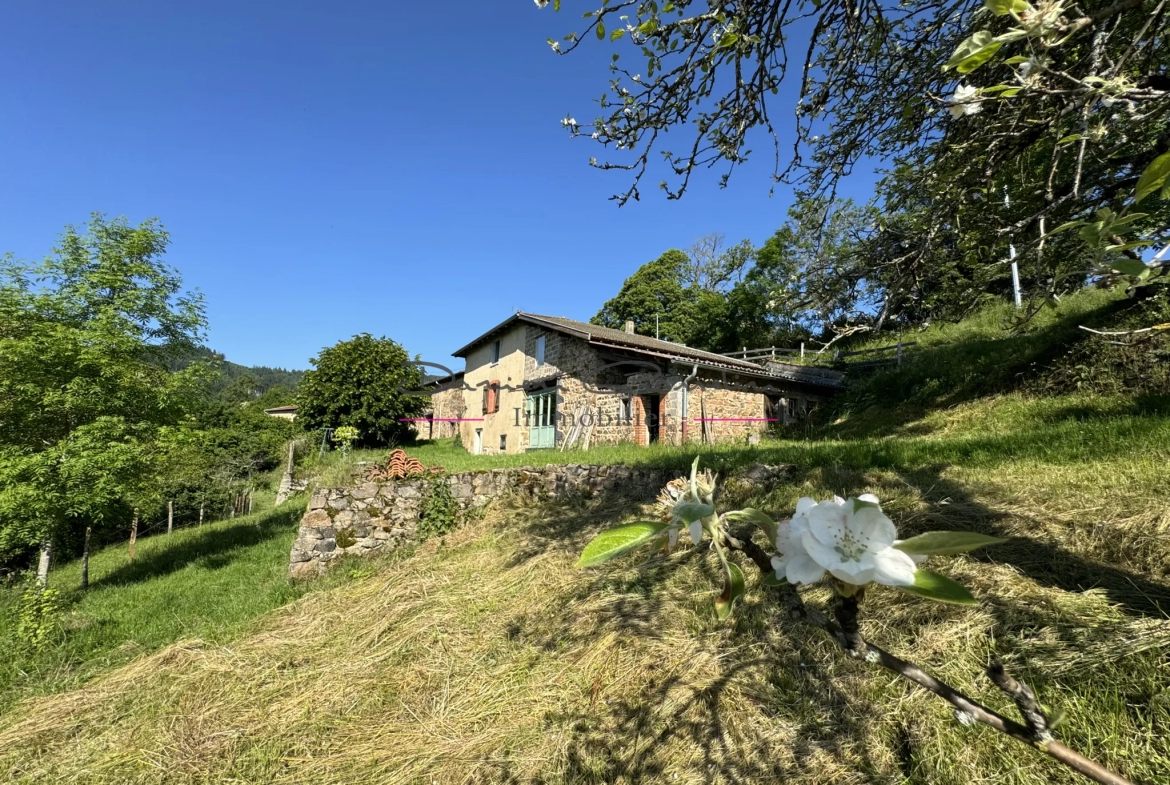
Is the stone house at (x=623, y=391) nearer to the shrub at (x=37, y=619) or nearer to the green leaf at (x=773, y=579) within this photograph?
the shrub at (x=37, y=619)

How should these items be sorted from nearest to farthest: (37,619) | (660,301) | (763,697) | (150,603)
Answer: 1. (763,697)
2. (37,619)
3. (150,603)
4. (660,301)

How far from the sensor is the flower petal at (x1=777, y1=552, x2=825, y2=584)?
0.77m

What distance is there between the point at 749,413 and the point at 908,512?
9.73 metres

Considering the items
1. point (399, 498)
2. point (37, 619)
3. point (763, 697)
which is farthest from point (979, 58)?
point (37, 619)

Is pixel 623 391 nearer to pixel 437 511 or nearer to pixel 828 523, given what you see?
pixel 437 511

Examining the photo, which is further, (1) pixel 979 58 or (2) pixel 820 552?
(1) pixel 979 58

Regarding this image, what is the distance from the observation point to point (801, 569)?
81 cm

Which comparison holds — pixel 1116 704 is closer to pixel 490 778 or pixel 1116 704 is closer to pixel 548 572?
pixel 490 778

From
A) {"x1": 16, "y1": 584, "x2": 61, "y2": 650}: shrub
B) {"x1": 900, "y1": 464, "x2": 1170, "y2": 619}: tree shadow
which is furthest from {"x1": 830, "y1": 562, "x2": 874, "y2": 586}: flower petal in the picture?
{"x1": 16, "y1": 584, "x2": 61, "y2": 650}: shrub

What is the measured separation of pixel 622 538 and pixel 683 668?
10.7ft

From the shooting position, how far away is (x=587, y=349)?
14828 millimetres

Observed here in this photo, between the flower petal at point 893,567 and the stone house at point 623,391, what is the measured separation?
11.4 meters

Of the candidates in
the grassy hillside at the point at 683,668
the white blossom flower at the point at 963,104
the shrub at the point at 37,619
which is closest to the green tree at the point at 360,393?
the shrub at the point at 37,619

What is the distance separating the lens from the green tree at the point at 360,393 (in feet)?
69.4
